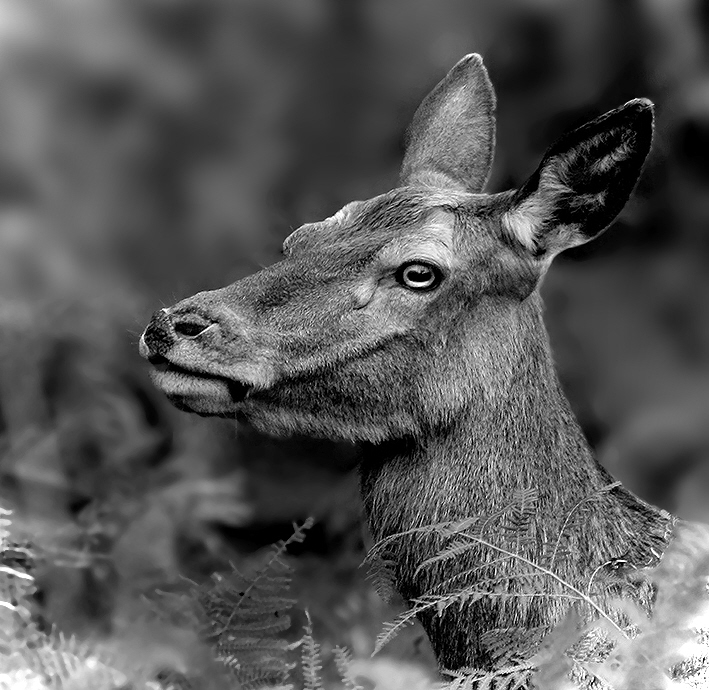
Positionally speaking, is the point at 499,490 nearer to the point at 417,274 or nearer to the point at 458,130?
the point at 417,274

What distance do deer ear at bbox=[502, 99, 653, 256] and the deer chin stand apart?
74cm

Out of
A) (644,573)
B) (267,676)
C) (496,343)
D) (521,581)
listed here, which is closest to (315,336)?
(496,343)

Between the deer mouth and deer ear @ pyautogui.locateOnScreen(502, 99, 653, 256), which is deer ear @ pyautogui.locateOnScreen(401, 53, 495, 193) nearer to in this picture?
deer ear @ pyautogui.locateOnScreen(502, 99, 653, 256)

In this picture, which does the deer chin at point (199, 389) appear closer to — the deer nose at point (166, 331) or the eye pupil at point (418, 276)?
the deer nose at point (166, 331)

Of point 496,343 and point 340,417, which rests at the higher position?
point 496,343

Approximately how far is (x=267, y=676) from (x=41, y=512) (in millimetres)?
1952

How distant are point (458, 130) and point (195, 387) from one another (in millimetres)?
1272

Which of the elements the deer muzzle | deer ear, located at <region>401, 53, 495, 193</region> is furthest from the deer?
deer ear, located at <region>401, 53, 495, 193</region>

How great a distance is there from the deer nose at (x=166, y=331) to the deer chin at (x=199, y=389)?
0.03m

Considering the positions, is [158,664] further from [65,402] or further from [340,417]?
[65,402]

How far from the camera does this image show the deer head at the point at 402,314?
7.65ft

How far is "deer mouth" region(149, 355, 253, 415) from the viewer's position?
90.0 inches

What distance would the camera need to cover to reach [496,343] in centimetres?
245

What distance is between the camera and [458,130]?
3105 mm
